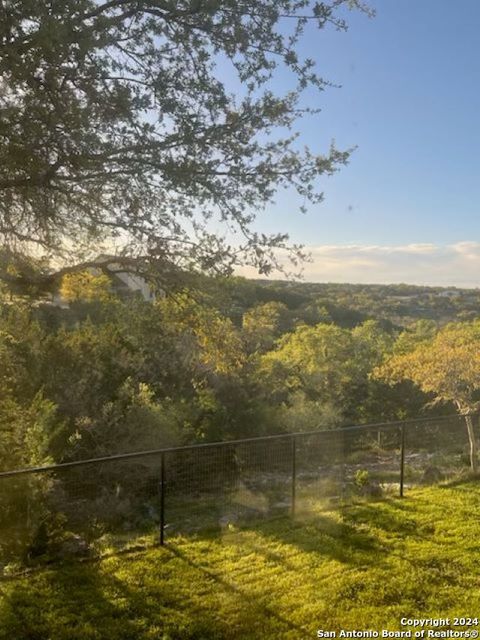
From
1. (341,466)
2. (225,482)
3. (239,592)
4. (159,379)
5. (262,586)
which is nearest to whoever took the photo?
(239,592)

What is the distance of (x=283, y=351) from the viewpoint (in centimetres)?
3088

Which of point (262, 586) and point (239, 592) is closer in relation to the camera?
point (239, 592)

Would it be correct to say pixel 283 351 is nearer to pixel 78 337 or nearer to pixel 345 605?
pixel 78 337

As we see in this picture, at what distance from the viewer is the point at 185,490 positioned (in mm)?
11180

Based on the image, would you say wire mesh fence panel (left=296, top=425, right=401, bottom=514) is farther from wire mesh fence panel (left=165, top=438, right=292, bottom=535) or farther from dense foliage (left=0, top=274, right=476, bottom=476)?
dense foliage (left=0, top=274, right=476, bottom=476)

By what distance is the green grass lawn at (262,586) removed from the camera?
501cm

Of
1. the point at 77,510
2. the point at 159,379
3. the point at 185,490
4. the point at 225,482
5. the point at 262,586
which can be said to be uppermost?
the point at 159,379

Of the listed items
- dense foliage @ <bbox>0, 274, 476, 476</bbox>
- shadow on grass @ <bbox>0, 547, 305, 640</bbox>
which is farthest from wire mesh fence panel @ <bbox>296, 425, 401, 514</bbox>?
shadow on grass @ <bbox>0, 547, 305, 640</bbox>

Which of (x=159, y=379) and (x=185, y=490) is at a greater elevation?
(x=159, y=379)

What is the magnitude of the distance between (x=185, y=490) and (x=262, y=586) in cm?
548

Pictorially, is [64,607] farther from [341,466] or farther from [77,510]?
[341,466]

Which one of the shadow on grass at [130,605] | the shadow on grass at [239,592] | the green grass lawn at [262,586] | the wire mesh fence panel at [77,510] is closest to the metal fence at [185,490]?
the wire mesh fence panel at [77,510]

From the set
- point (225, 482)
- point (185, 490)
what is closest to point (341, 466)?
point (225, 482)

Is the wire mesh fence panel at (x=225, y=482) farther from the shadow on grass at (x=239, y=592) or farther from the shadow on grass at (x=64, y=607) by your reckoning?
the shadow on grass at (x=64, y=607)
